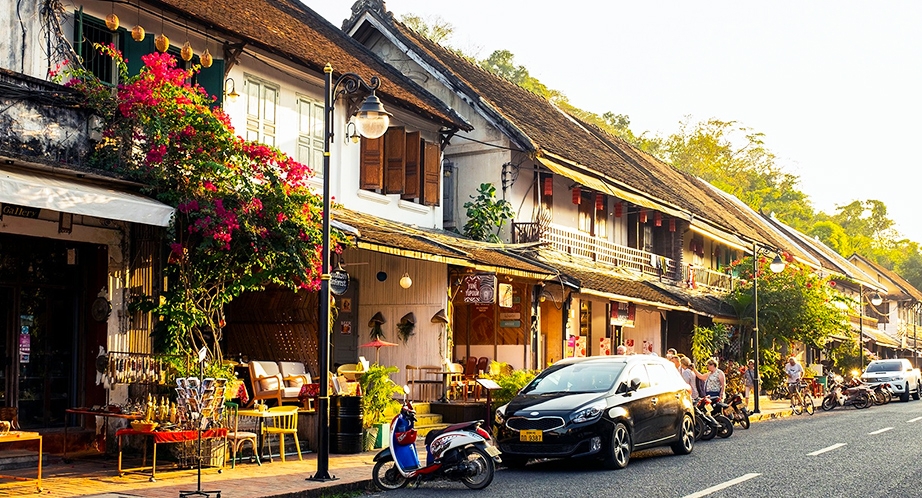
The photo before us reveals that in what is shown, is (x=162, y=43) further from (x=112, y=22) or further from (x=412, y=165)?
(x=412, y=165)

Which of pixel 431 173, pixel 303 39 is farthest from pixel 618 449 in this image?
pixel 303 39

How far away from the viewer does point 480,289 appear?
19.8 metres

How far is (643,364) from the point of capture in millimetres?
15906

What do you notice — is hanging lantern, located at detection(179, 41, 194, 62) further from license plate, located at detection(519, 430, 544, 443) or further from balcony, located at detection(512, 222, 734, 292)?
balcony, located at detection(512, 222, 734, 292)

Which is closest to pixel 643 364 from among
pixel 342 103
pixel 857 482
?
pixel 857 482

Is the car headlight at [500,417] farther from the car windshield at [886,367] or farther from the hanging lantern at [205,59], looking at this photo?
the car windshield at [886,367]

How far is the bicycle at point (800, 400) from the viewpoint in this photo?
95.1 ft

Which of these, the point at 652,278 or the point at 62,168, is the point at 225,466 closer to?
the point at 62,168

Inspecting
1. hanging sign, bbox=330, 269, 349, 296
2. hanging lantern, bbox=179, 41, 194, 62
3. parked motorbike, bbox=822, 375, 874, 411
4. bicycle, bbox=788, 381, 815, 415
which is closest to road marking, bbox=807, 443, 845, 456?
hanging sign, bbox=330, 269, 349, 296

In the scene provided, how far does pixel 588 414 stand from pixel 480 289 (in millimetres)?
6037

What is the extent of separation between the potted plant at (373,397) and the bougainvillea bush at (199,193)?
83.4 inches

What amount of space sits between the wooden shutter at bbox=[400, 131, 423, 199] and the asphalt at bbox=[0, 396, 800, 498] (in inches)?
304

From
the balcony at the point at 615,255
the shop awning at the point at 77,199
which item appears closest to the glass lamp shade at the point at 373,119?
the shop awning at the point at 77,199

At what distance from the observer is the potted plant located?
16078 mm
